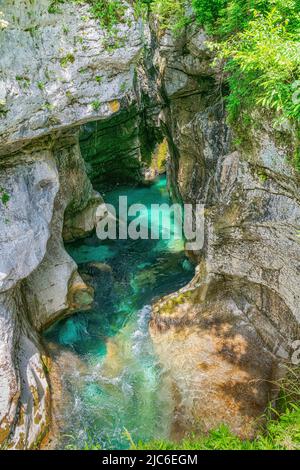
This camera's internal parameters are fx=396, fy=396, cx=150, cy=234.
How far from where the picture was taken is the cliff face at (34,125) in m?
8.26

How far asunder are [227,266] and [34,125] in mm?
6672

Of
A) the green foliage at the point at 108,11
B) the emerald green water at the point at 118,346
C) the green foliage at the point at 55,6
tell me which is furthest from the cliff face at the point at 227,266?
the green foliage at the point at 55,6

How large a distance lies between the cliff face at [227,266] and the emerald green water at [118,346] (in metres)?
0.64

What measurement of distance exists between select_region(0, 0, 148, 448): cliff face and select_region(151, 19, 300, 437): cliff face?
3438mm

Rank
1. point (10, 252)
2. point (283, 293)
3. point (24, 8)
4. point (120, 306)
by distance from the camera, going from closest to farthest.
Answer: point (24, 8) → point (10, 252) → point (283, 293) → point (120, 306)

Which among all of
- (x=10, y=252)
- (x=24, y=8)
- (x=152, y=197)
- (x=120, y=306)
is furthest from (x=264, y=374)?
(x=152, y=197)

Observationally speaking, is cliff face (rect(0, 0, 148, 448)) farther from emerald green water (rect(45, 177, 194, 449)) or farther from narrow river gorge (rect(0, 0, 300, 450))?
emerald green water (rect(45, 177, 194, 449))

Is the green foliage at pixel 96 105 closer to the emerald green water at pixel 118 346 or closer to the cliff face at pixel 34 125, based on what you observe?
the cliff face at pixel 34 125

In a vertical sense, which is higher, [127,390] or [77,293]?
[77,293]

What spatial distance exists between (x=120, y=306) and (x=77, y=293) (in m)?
1.73

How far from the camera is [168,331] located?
12.5m

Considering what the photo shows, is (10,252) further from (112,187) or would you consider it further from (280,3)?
(112,187)

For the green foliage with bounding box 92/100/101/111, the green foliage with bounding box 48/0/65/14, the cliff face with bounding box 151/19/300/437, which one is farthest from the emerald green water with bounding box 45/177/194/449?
the green foliage with bounding box 48/0/65/14

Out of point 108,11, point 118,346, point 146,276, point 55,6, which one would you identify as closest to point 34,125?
point 55,6
